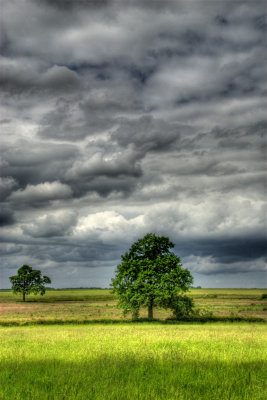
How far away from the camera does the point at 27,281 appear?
10200cm

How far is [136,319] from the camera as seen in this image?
46188mm

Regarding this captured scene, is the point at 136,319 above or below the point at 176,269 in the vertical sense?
below

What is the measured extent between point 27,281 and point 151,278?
66.2 metres

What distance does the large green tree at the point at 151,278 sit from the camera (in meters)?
45.6

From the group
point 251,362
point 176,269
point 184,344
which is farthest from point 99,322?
point 251,362

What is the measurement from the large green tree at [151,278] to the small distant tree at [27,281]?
61287 mm

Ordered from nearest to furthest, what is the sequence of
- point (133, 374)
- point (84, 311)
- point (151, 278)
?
point (133, 374)
point (151, 278)
point (84, 311)

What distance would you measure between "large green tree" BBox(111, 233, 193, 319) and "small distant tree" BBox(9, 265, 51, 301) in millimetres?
61287

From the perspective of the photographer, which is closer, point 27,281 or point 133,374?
point 133,374

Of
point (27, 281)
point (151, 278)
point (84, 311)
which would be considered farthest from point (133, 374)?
point (27, 281)

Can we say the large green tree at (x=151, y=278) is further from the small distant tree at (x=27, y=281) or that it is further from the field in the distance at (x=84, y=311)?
the small distant tree at (x=27, y=281)

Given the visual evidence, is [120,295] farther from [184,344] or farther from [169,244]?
[184,344]

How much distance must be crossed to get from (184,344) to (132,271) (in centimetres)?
2806

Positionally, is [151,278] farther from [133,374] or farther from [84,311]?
[133,374]
